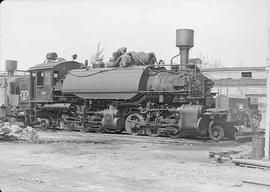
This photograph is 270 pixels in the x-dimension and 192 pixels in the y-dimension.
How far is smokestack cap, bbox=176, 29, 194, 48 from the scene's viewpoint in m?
16.8

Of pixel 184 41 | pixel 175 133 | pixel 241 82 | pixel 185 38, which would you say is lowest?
pixel 175 133

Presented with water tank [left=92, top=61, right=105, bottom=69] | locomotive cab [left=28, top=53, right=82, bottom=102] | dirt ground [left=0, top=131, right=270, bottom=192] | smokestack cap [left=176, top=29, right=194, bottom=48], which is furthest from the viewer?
locomotive cab [left=28, top=53, right=82, bottom=102]

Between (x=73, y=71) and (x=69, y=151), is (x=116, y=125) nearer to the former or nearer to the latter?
(x=73, y=71)

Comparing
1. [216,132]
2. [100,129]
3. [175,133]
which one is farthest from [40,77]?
[216,132]

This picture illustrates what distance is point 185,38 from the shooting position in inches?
664

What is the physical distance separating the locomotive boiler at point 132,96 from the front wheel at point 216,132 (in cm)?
1

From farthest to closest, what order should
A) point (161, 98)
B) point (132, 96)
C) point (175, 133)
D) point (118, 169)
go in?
point (132, 96), point (161, 98), point (175, 133), point (118, 169)

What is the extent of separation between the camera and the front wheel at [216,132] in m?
15.5

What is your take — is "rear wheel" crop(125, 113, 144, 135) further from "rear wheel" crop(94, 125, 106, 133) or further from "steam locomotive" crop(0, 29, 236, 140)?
"rear wheel" crop(94, 125, 106, 133)

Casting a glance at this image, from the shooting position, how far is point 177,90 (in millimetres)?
16016

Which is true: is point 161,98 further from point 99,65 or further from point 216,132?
point 99,65

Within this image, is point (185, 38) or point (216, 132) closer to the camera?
point (216, 132)

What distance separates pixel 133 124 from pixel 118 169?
8.59m

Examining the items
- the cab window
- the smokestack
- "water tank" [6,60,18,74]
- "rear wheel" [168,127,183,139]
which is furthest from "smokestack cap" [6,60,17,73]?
"rear wheel" [168,127,183,139]
